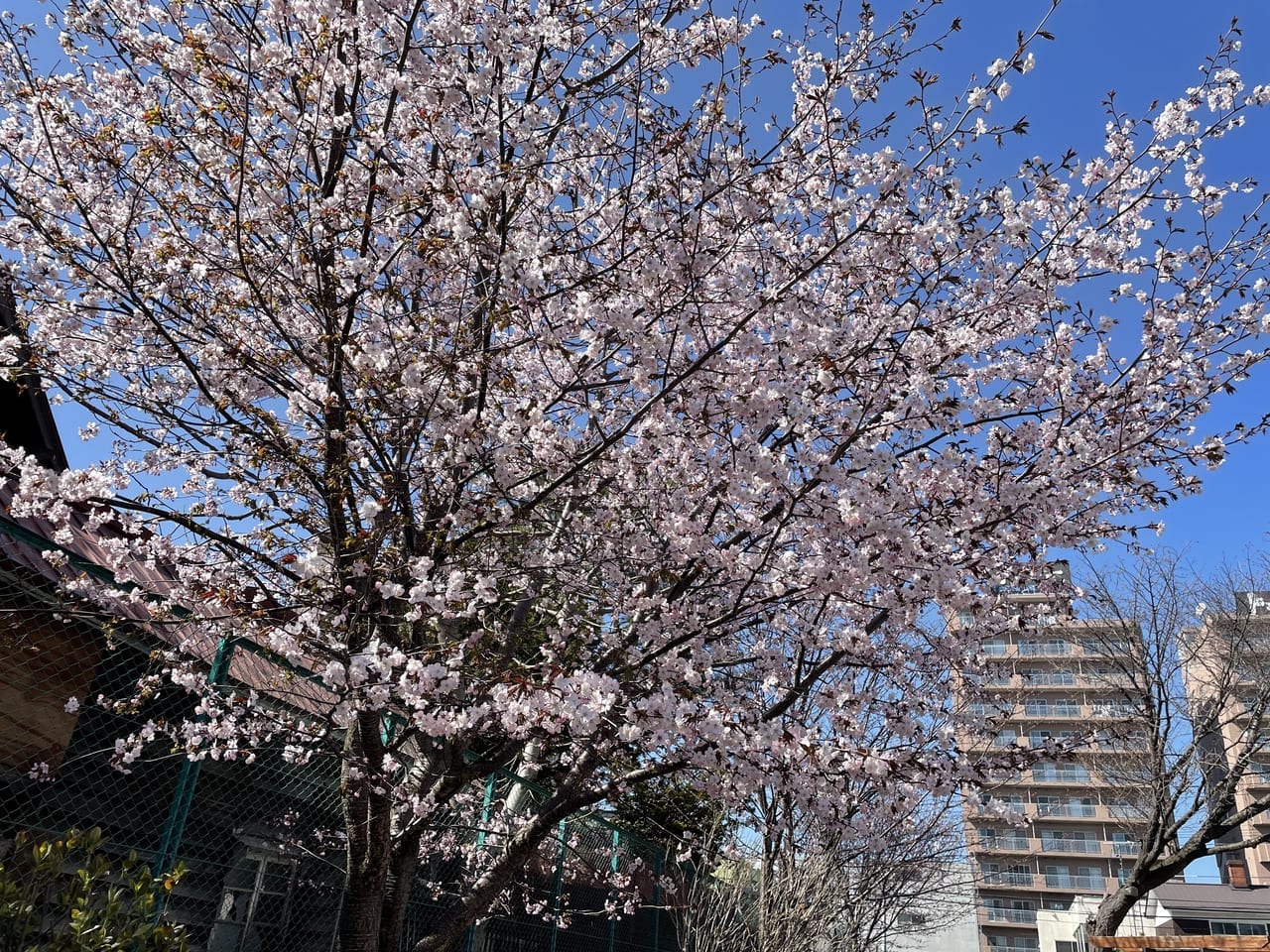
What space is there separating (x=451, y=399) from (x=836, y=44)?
2.96 m

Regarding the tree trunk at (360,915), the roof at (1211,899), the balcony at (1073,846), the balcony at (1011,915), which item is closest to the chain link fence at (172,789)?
the tree trunk at (360,915)

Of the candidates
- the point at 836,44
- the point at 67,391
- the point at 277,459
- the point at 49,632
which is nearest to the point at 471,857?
the point at 49,632

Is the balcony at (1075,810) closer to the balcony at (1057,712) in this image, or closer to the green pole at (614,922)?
the balcony at (1057,712)

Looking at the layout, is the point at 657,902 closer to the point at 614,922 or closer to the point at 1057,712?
the point at 614,922

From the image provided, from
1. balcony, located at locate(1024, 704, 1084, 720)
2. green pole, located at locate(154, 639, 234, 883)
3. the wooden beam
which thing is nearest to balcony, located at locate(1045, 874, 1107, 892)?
balcony, located at locate(1024, 704, 1084, 720)

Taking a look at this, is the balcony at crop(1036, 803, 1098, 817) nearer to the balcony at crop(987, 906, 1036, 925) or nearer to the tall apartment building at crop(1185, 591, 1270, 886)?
the balcony at crop(987, 906, 1036, 925)

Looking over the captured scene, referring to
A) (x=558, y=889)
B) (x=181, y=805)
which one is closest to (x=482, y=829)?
(x=181, y=805)

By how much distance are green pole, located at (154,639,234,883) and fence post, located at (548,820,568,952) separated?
3426mm

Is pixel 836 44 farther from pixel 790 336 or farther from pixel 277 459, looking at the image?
pixel 277 459

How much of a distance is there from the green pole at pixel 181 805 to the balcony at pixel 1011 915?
171ft

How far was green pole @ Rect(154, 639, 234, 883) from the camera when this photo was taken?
12.7ft

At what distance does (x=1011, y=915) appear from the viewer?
4728 centimetres

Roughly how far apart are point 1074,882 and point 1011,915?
4015 millimetres

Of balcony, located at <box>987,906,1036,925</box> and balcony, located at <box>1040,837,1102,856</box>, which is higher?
balcony, located at <box>1040,837,1102,856</box>
